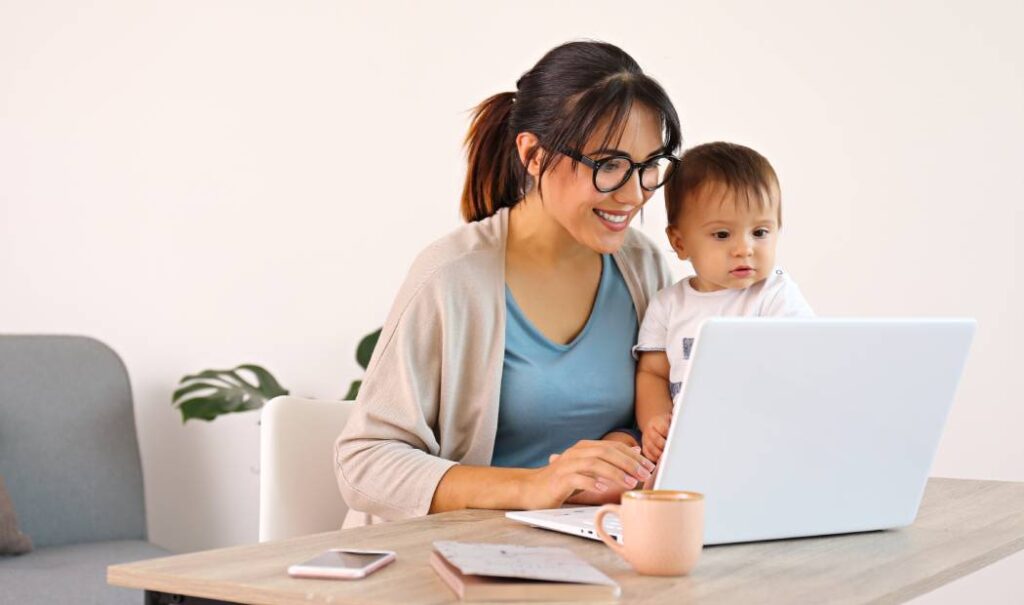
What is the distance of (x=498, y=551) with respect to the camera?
111 cm

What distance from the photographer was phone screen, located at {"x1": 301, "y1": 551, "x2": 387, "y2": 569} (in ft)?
3.53

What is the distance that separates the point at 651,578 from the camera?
1.09 m

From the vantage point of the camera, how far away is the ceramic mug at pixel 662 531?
1.08 metres

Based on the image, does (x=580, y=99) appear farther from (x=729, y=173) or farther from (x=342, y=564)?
(x=342, y=564)

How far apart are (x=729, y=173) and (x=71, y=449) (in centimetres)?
224

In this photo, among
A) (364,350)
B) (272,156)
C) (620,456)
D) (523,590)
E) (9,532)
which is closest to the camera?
(523,590)

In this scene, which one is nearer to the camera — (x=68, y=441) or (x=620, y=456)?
(x=620, y=456)

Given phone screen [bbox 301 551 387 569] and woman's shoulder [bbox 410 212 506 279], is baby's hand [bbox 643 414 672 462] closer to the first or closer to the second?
woman's shoulder [bbox 410 212 506 279]

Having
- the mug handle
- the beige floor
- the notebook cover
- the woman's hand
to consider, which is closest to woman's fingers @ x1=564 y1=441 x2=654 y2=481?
the woman's hand

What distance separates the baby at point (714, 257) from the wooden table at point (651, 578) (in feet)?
1.36

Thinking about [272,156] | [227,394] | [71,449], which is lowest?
[71,449]

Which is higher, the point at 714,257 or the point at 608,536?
the point at 714,257

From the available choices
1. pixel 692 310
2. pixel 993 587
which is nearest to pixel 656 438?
Result: pixel 692 310

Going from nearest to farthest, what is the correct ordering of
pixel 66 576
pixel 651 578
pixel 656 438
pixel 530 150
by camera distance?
pixel 651 578, pixel 656 438, pixel 530 150, pixel 66 576
